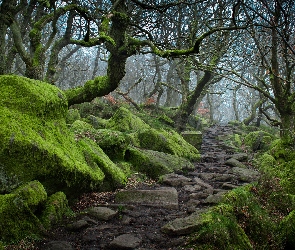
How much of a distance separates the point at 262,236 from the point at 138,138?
242 inches

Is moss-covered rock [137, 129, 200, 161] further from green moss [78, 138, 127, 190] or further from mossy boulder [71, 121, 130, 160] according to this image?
green moss [78, 138, 127, 190]

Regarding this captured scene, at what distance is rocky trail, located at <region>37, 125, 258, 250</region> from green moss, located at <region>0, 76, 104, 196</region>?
2.34 ft

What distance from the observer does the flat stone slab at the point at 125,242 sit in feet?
12.8

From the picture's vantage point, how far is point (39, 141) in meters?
4.91

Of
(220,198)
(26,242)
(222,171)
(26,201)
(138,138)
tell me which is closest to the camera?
(26,242)

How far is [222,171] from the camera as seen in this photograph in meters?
9.39

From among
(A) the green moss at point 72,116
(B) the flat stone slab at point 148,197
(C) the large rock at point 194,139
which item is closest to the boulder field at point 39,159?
(B) the flat stone slab at point 148,197

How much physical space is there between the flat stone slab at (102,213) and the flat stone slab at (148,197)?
79cm

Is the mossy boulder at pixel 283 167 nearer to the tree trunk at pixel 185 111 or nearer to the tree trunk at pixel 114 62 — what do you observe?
the tree trunk at pixel 114 62

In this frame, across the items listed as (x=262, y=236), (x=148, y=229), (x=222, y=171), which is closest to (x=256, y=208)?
(x=262, y=236)

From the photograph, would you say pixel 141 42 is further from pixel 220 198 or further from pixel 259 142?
pixel 259 142

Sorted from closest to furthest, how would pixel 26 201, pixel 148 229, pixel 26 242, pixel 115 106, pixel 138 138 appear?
pixel 26 242 < pixel 26 201 < pixel 148 229 < pixel 138 138 < pixel 115 106

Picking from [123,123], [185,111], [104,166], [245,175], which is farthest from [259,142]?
[104,166]

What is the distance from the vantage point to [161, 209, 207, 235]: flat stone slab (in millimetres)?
4156
